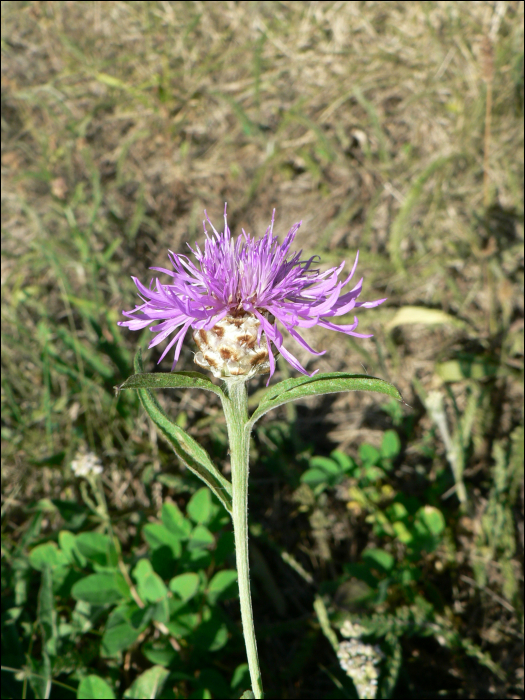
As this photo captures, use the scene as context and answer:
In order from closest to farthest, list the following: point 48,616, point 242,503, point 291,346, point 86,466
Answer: point 242,503 → point 48,616 → point 86,466 → point 291,346

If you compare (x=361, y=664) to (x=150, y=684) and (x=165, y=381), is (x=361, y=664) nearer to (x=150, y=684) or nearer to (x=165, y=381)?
(x=150, y=684)

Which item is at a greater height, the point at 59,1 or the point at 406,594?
the point at 59,1

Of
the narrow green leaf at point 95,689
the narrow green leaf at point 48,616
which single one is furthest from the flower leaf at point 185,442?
the narrow green leaf at point 48,616

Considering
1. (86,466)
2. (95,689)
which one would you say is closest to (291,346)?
(86,466)

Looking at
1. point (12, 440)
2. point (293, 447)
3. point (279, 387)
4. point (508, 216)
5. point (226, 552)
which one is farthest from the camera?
point (508, 216)

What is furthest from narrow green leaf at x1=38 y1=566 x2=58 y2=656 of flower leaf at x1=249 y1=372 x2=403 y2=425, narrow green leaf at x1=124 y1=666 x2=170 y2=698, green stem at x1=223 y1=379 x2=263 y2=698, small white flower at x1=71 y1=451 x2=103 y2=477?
flower leaf at x1=249 y1=372 x2=403 y2=425

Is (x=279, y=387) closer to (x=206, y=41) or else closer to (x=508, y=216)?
(x=508, y=216)

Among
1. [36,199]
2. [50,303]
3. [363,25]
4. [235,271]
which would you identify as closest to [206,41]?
[363,25]
